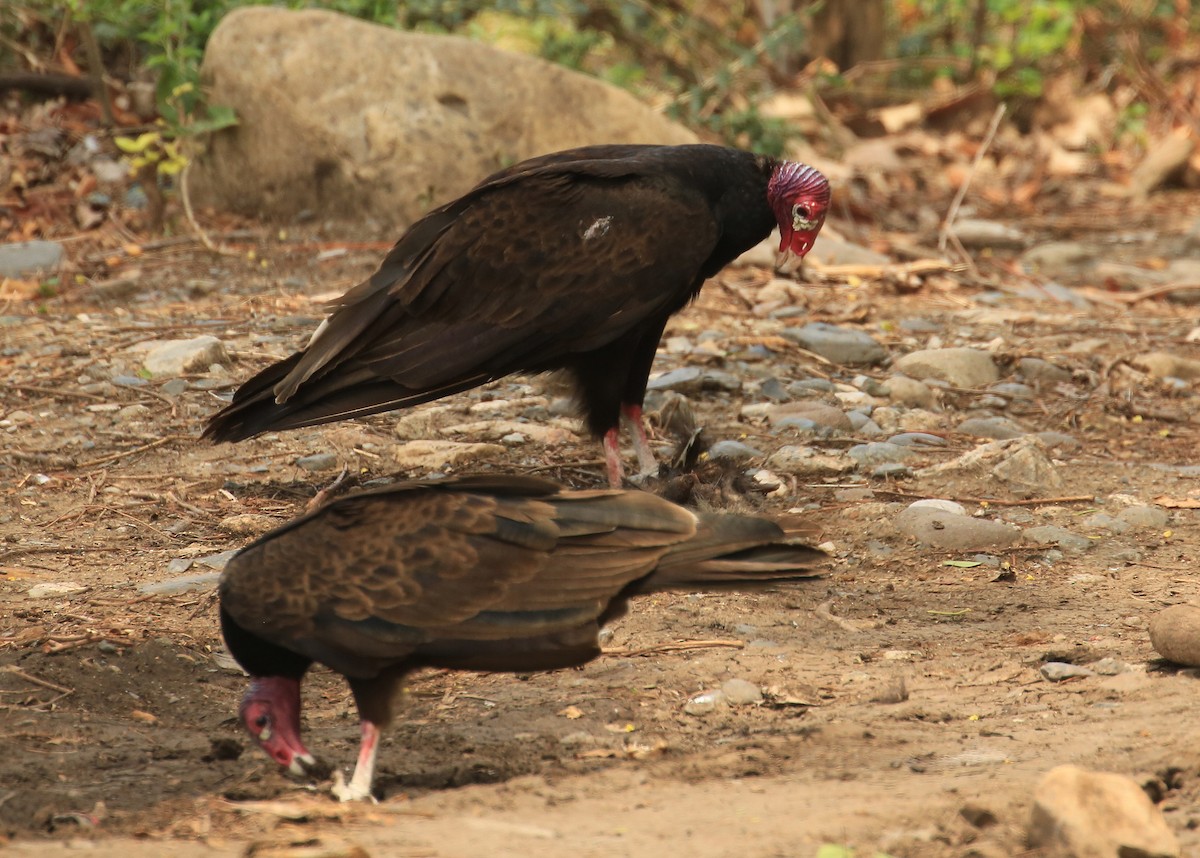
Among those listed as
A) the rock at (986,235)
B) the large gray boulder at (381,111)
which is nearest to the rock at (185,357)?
the large gray boulder at (381,111)

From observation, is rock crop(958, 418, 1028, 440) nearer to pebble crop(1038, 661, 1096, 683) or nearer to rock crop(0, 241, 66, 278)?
pebble crop(1038, 661, 1096, 683)

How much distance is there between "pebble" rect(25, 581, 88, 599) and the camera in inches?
160

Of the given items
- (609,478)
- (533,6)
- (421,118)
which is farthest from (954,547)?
(533,6)

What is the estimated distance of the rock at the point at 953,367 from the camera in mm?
6367

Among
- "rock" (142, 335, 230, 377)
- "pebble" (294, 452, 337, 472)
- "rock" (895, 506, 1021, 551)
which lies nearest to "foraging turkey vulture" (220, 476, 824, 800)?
"rock" (895, 506, 1021, 551)

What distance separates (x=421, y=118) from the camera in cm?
779

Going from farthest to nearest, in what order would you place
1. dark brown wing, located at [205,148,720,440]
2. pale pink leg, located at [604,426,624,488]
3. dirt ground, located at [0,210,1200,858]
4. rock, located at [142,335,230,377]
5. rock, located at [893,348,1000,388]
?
rock, located at [893,348,1000,388] → rock, located at [142,335,230,377] → pale pink leg, located at [604,426,624,488] → dark brown wing, located at [205,148,720,440] → dirt ground, located at [0,210,1200,858]

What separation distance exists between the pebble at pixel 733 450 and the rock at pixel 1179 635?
1916mm

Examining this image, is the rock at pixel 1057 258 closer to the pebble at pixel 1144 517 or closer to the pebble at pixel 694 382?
the pebble at pixel 694 382

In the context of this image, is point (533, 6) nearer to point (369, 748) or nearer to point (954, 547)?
point (954, 547)

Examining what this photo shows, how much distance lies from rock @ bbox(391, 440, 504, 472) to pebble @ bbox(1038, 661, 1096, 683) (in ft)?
7.51

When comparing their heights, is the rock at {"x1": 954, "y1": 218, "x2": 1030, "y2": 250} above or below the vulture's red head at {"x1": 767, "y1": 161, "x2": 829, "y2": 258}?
below

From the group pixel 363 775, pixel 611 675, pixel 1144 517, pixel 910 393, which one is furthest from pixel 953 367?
pixel 363 775

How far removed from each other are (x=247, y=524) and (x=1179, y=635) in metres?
2.82
